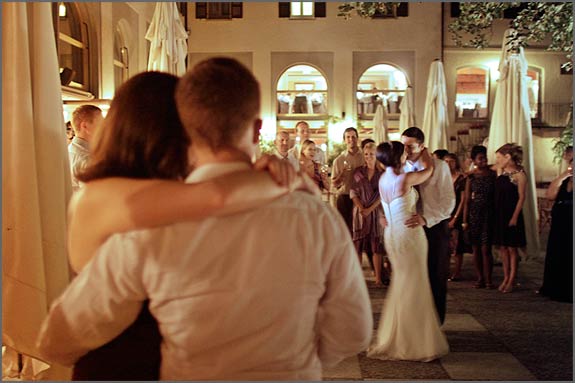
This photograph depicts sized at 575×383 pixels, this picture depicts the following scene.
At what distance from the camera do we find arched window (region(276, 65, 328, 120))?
27.0 meters

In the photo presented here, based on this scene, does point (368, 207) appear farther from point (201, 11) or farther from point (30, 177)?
point (201, 11)

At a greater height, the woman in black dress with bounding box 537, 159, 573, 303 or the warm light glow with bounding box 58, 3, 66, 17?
the warm light glow with bounding box 58, 3, 66, 17

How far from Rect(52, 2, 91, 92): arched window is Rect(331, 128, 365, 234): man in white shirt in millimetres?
6512

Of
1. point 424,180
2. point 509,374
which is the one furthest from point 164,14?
point 509,374

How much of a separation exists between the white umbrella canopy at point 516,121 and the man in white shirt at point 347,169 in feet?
8.80

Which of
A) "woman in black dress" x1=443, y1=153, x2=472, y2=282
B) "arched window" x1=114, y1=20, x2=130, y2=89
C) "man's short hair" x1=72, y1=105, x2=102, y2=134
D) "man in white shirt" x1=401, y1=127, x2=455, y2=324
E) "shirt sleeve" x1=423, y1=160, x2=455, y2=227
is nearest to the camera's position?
"man's short hair" x1=72, y1=105, x2=102, y2=134

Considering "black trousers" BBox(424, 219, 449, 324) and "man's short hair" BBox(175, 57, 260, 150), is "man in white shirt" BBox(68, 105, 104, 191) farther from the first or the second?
"man's short hair" BBox(175, 57, 260, 150)

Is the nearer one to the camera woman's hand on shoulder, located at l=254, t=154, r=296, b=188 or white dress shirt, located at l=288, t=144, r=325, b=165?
woman's hand on shoulder, located at l=254, t=154, r=296, b=188

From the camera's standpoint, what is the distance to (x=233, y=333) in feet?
5.82

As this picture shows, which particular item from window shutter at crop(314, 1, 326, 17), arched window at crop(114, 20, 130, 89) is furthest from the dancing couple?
window shutter at crop(314, 1, 326, 17)

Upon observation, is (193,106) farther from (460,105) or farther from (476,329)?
(460,105)

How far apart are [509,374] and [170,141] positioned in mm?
4301

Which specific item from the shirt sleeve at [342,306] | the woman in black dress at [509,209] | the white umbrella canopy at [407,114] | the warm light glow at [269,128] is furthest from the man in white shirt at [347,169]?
the warm light glow at [269,128]

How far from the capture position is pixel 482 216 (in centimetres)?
955
